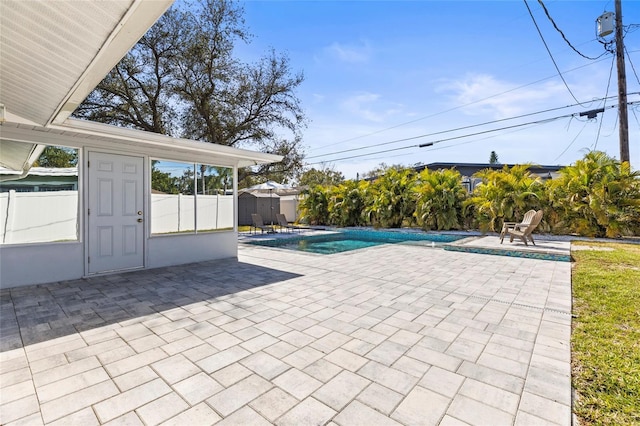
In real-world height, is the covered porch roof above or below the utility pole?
below

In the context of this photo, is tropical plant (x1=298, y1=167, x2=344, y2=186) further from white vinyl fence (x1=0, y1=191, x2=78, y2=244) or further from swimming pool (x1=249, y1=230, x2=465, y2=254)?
white vinyl fence (x1=0, y1=191, x2=78, y2=244)

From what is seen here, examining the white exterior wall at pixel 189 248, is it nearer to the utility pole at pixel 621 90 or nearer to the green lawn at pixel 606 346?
the green lawn at pixel 606 346

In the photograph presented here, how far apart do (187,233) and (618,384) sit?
7234 millimetres

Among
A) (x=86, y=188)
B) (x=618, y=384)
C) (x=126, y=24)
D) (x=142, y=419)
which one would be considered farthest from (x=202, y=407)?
(x=86, y=188)

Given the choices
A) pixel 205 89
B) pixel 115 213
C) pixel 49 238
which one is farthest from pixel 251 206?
pixel 49 238

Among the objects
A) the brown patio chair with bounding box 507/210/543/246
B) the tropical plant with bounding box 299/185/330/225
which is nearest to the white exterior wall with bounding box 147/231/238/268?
the brown patio chair with bounding box 507/210/543/246

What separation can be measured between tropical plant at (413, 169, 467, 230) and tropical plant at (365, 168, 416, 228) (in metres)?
1.05

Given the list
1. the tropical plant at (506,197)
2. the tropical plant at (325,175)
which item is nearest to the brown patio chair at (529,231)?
the tropical plant at (506,197)

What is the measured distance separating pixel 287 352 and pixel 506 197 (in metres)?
11.3

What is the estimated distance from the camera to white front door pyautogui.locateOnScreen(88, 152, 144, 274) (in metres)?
5.69

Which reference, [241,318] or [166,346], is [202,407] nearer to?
[166,346]

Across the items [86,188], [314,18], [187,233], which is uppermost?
[314,18]

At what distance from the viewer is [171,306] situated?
411 cm

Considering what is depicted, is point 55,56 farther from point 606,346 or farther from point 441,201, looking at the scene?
point 441,201
